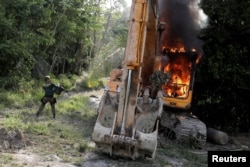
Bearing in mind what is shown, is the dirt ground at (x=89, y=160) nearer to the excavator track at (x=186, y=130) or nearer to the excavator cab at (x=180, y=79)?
the excavator track at (x=186, y=130)

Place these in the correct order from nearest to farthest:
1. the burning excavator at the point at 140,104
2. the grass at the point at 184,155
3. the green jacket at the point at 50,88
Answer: the burning excavator at the point at 140,104 → the grass at the point at 184,155 → the green jacket at the point at 50,88

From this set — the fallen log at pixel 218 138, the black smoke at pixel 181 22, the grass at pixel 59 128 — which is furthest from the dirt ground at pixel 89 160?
the black smoke at pixel 181 22

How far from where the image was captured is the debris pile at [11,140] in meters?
8.67

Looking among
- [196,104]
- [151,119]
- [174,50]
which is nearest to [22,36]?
[174,50]

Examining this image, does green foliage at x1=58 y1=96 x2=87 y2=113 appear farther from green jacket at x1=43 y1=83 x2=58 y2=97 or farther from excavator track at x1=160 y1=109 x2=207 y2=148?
excavator track at x1=160 y1=109 x2=207 y2=148

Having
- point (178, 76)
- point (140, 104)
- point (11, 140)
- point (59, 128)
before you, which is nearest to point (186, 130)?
point (178, 76)

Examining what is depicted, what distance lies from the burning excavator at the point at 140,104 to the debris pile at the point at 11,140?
5.84ft

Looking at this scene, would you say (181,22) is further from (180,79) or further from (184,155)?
(184,155)

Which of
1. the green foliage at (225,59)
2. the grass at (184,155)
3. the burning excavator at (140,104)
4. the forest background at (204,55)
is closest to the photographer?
the burning excavator at (140,104)

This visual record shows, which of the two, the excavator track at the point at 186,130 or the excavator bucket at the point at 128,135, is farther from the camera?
the excavator track at the point at 186,130

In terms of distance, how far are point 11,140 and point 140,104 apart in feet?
10.3

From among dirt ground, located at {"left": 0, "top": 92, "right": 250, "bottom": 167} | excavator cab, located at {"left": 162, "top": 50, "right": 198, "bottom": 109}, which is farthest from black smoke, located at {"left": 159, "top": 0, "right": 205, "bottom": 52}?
dirt ground, located at {"left": 0, "top": 92, "right": 250, "bottom": 167}

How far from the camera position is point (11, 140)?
8.95m

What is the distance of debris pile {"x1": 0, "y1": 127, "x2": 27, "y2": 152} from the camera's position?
867 centimetres
